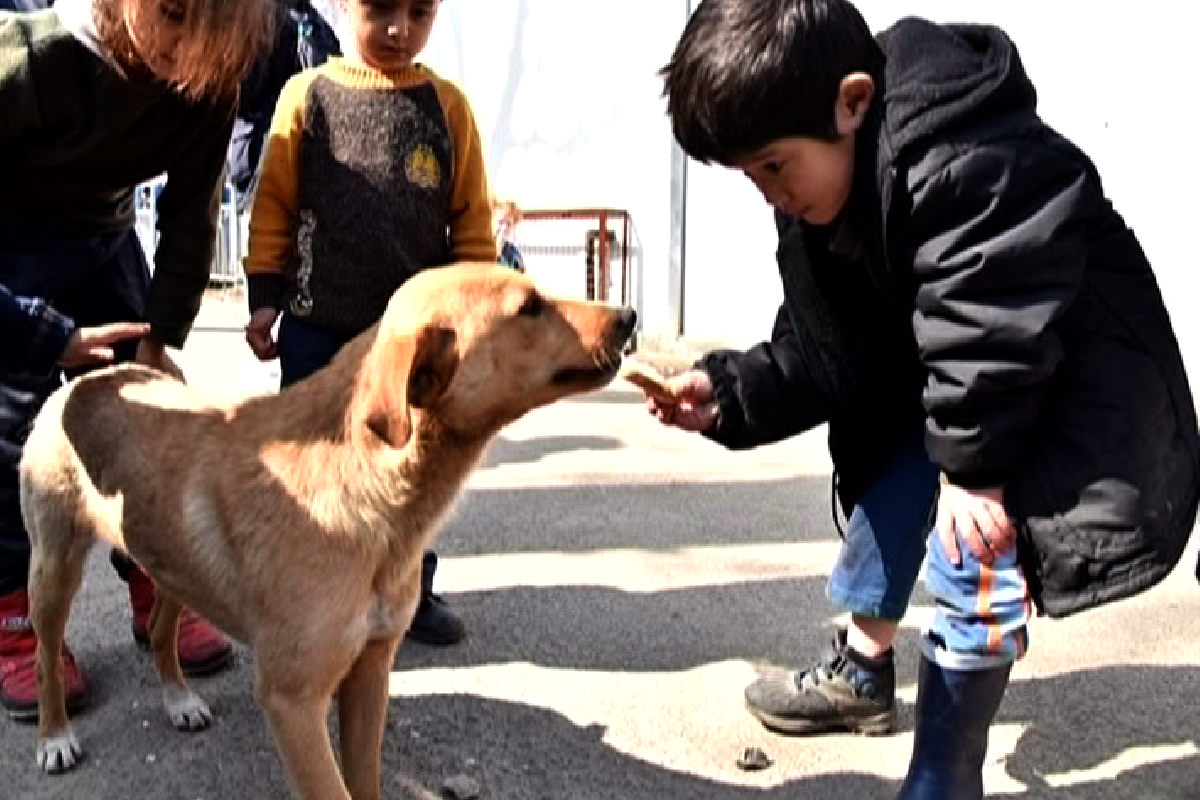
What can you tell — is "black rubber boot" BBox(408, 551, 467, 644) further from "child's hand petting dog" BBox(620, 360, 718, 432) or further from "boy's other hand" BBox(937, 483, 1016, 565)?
"boy's other hand" BBox(937, 483, 1016, 565)

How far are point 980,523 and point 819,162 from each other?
2.52 ft

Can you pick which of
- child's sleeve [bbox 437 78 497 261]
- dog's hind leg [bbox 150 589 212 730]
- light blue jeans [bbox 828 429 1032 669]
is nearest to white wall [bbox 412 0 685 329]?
child's sleeve [bbox 437 78 497 261]

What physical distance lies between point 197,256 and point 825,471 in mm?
3191

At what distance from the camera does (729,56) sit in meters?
2.41

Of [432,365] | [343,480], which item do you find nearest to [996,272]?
[432,365]

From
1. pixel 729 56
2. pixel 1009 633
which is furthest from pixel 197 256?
pixel 1009 633

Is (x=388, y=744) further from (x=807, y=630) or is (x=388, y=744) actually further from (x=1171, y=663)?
(x=1171, y=663)

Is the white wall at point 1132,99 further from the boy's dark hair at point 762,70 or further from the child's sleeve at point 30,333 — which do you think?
the child's sleeve at point 30,333

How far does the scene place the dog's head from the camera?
255 centimetres

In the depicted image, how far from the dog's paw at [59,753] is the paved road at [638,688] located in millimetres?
34

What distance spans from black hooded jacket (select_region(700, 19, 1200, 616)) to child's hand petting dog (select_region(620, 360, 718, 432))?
0.56 m

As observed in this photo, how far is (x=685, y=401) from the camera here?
3.13 meters

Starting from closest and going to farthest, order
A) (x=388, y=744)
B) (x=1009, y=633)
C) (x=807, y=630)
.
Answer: (x=1009, y=633), (x=388, y=744), (x=807, y=630)

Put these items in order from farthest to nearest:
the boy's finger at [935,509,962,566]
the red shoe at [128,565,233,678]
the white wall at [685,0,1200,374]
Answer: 1. the white wall at [685,0,1200,374]
2. the red shoe at [128,565,233,678]
3. the boy's finger at [935,509,962,566]
